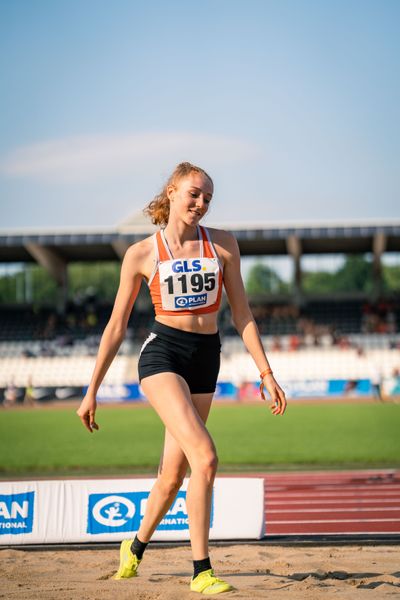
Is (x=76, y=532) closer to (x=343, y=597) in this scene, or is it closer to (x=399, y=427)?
(x=343, y=597)

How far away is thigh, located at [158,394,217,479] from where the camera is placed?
5145 mm

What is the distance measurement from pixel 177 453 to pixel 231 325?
39.9 metres

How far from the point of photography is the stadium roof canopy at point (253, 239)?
139ft

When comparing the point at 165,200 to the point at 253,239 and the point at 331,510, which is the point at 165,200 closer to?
the point at 331,510

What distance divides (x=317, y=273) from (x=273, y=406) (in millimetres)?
106419

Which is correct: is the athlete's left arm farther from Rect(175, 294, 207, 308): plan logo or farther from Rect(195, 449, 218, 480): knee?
Rect(195, 449, 218, 480): knee

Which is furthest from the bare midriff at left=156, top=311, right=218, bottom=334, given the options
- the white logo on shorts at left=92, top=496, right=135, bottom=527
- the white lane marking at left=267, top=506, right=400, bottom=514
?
the white lane marking at left=267, top=506, right=400, bottom=514

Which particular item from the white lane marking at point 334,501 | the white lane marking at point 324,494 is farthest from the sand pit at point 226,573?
the white lane marking at point 324,494

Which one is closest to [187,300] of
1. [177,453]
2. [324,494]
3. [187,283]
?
[187,283]

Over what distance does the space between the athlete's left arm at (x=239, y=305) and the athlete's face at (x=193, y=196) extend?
0.25m

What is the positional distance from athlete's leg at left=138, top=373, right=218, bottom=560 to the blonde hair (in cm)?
103

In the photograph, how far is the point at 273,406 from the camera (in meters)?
5.16

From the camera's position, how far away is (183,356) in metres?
5.07

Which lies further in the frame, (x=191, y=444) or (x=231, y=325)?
(x=231, y=325)
